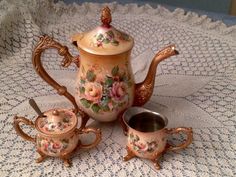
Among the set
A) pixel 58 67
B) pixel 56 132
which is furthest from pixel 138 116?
pixel 58 67

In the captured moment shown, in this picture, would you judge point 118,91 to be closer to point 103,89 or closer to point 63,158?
point 103,89

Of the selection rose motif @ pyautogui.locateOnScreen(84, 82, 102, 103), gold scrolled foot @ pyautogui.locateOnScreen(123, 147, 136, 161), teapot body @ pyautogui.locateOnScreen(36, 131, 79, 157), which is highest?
rose motif @ pyautogui.locateOnScreen(84, 82, 102, 103)

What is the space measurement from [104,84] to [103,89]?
Answer: 0.4 inches

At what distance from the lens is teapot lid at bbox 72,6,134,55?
26.5 inches

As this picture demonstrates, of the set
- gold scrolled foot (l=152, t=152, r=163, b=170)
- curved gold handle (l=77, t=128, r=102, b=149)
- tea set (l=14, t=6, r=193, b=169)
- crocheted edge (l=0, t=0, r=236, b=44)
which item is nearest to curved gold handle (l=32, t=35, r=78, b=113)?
tea set (l=14, t=6, r=193, b=169)

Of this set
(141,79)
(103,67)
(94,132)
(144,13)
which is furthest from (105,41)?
(144,13)

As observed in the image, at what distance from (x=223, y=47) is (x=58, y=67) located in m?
0.50

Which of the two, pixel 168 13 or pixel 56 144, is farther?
pixel 168 13

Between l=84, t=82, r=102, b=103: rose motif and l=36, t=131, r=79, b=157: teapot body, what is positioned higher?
l=84, t=82, r=102, b=103: rose motif

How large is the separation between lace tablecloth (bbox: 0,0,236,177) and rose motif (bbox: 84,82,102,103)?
10 centimetres

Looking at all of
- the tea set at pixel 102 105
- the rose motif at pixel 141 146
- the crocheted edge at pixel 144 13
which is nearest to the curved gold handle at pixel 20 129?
the tea set at pixel 102 105

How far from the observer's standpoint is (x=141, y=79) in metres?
0.97

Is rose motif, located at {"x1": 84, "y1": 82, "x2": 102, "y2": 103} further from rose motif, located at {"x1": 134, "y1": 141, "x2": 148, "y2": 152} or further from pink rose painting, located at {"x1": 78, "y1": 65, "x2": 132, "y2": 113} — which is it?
rose motif, located at {"x1": 134, "y1": 141, "x2": 148, "y2": 152}

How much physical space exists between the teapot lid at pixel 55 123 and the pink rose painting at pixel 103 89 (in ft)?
0.19
